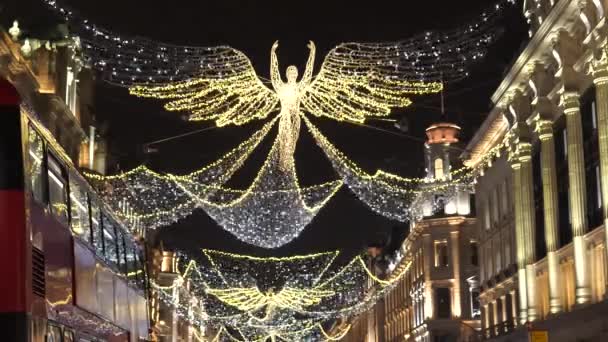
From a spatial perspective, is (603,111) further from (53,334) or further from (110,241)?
(53,334)

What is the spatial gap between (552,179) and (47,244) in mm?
37621

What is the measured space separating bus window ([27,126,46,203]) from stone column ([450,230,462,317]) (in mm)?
72487

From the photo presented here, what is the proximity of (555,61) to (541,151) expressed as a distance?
15.7 feet

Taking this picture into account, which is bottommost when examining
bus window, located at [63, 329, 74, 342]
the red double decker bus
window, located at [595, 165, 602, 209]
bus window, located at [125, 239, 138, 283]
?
bus window, located at [63, 329, 74, 342]

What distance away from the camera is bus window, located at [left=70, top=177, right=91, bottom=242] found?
1697 cm

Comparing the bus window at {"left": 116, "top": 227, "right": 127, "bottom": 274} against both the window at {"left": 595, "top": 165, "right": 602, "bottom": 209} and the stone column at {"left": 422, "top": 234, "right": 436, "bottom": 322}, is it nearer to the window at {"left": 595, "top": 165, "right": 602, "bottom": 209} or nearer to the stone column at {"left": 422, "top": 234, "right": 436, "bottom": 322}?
the window at {"left": 595, "top": 165, "right": 602, "bottom": 209}

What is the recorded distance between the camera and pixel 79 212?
17.5 meters

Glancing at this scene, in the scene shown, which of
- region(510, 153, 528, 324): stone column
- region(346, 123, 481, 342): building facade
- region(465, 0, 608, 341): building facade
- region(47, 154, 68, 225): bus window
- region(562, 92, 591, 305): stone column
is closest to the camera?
region(47, 154, 68, 225): bus window

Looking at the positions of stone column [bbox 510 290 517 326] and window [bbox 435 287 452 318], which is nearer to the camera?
stone column [bbox 510 290 517 326]

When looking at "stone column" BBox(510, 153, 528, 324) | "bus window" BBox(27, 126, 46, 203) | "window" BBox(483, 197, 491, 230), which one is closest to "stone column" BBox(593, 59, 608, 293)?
"stone column" BBox(510, 153, 528, 324)

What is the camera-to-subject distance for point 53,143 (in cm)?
1590

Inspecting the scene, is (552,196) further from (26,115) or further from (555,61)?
(26,115)

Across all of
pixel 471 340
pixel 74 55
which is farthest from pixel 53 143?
pixel 471 340

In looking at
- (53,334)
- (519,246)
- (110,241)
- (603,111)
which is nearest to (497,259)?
(519,246)
